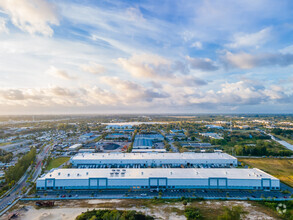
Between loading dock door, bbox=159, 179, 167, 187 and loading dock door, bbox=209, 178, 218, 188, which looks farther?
loading dock door, bbox=209, 178, 218, 188

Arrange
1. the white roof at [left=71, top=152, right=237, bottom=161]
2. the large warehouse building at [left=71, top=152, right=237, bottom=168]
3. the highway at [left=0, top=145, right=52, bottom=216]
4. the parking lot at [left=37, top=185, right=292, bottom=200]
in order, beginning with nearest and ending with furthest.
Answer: the highway at [left=0, top=145, right=52, bottom=216], the parking lot at [left=37, top=185, right=292, bottom=200], the large warehouse building at [left=71, top=152, right=237, bottom=168], the white roof at [left=71, top=152, right=237, bottom=161]

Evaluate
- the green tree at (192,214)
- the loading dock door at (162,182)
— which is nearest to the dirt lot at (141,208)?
the green tree at (192,214)

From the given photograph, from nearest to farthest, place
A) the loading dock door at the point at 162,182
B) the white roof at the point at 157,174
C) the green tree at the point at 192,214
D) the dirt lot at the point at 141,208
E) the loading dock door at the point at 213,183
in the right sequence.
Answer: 1. the green tree at the point at 192,214
2. the dirt lot at the point at 141,208
3. the loading dock door at the point at 162,182
4. the loading dock door at the point at 213,183
5. the white roof at the point at 157,174

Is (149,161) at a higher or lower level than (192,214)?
higher

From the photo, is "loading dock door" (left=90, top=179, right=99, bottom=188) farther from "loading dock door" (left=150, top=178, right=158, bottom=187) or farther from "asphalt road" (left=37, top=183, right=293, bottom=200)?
"loading dock door" (left=150, top=178, right=158, bottom=187)

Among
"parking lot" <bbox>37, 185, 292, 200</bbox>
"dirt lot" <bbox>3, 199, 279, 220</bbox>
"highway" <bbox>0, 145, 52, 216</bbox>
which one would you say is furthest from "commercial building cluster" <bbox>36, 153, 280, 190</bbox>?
"dirt lot" <bbox>3, 199, 279, 220</bbox>

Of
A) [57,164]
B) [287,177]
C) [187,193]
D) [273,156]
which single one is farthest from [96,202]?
[273,156]

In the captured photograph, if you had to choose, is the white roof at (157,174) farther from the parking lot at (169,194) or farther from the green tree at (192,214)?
the green tree at (192,214)

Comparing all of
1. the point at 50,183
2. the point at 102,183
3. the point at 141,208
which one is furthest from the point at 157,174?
the point at 50,183

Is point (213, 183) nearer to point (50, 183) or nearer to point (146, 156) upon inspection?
point (146, 156)

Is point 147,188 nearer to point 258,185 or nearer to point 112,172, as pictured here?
point 112,172
